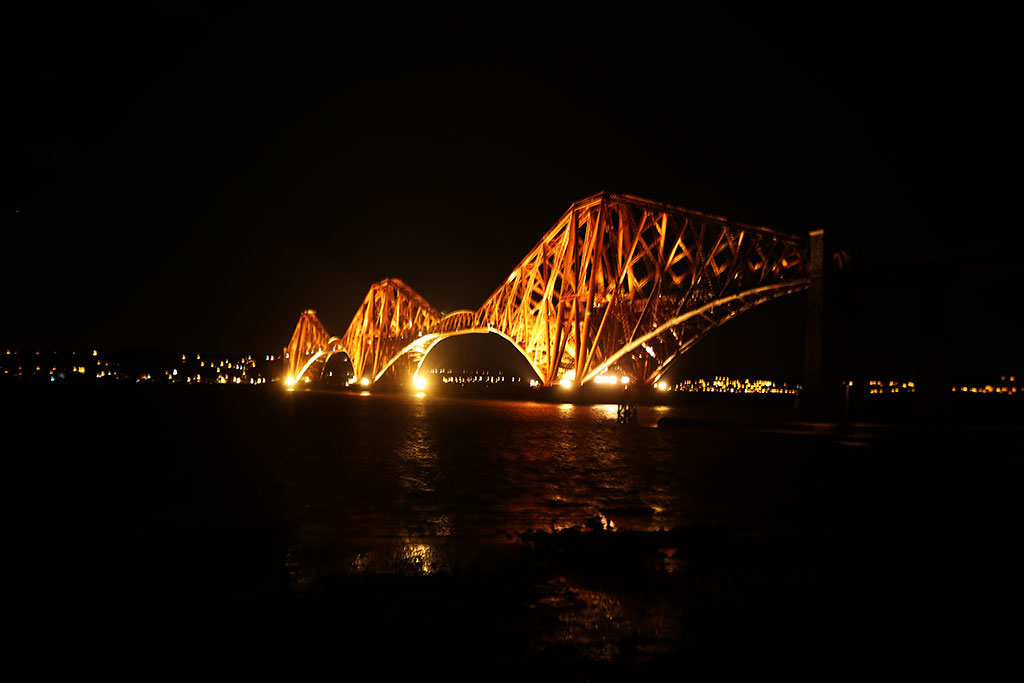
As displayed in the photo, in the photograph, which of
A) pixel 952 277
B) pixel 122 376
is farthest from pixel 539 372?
pixel 122 376

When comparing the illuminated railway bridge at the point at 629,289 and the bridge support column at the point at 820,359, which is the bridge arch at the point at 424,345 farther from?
the bridge support column at the point at 820,359

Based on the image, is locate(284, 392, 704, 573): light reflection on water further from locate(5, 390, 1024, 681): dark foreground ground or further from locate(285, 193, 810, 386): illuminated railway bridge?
locate(285, 193, 810, 386): illuminated railway bridge

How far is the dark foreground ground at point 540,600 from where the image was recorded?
4.27m

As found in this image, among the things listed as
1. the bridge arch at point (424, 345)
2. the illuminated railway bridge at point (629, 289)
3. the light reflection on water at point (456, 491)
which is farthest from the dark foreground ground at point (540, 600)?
the bridge arch at point (424, 345)

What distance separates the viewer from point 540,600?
556cm

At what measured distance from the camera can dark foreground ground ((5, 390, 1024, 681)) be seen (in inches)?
168

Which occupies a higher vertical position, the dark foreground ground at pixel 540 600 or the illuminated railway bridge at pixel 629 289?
the illuminated railway bridge at pixel 629 289

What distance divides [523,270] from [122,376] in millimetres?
177914

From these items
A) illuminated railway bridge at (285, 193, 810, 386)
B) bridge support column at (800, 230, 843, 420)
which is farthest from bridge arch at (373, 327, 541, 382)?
bridge support column at (800, 230, 843, 420)

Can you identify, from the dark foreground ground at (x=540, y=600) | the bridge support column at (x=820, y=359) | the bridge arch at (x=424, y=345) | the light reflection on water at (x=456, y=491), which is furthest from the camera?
the bridge arch at (x=424, y=345)

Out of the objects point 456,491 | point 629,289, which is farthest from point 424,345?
point 456,491

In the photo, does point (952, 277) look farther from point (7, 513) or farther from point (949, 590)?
point (7, 513)

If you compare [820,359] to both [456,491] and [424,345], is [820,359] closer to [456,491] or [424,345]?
[456,491]

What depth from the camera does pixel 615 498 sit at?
10.9 meters
